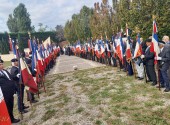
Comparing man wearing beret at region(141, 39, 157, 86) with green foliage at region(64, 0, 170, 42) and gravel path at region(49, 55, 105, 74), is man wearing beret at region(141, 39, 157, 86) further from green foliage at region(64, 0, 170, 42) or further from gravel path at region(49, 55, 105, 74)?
gravel path at region(49, 55, 105, 74)

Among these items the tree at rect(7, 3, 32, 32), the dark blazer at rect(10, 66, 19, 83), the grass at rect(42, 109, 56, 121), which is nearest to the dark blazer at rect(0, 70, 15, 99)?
the dark blazer at rect(10, 66, 19, 83)

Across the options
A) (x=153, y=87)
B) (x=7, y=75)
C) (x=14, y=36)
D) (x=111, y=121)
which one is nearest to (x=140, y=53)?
(x=153, y=87)

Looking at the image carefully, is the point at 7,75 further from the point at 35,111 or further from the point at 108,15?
the point at 108,15

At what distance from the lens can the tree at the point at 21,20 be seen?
279 ft

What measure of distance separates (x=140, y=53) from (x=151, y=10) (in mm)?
11175

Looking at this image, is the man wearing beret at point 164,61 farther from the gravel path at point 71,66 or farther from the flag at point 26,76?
the gravel path at point 71,66

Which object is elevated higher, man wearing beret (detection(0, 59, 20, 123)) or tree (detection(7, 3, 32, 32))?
tree (detection(7, 3, 32, 32))

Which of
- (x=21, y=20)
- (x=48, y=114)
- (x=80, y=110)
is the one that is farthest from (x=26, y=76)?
(x=21, y=20)

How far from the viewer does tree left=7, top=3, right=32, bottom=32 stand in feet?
279

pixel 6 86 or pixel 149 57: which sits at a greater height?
pixel 149 57

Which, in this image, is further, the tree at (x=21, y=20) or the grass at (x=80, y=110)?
the tree at (x=21, y=20)

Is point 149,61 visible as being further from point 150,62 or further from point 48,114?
point 48,114

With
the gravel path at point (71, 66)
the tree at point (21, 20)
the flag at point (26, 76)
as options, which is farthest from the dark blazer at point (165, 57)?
the tree at point (21, 20)

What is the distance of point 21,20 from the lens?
8588 cm
